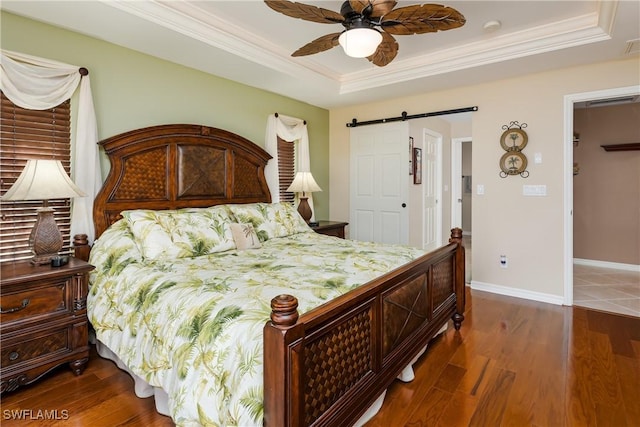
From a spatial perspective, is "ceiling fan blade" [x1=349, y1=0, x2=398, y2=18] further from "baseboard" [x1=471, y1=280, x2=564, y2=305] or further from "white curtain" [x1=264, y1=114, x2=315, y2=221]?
"baseboard" [x1=471, y1=280, x2=564, y2=305]

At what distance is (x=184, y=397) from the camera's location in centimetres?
144

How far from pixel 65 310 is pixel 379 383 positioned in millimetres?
2010

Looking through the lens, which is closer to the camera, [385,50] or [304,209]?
[385,50]

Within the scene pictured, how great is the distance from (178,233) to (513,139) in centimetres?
363

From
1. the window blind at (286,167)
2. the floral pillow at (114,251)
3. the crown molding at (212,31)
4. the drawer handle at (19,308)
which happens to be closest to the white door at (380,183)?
the window blind at (286,167)

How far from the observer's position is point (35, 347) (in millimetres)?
2125

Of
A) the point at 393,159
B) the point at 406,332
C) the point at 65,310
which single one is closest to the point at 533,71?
the point at 393,159

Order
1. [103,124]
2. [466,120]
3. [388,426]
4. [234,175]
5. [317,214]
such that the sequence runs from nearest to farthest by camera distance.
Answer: [388,426] < [103,124] < [234,175] < [317,214] < [466,120]

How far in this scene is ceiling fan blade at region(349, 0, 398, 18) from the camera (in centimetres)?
200

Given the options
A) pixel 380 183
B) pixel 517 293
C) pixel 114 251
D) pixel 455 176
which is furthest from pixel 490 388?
pixel 455 176

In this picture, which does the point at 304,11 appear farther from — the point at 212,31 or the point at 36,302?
the point at 36,302

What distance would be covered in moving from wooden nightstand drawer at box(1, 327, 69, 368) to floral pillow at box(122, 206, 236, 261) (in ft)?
2.26

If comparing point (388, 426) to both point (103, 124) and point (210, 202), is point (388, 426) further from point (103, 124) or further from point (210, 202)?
point (103, 124)

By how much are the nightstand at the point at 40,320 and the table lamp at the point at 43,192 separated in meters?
0.12
